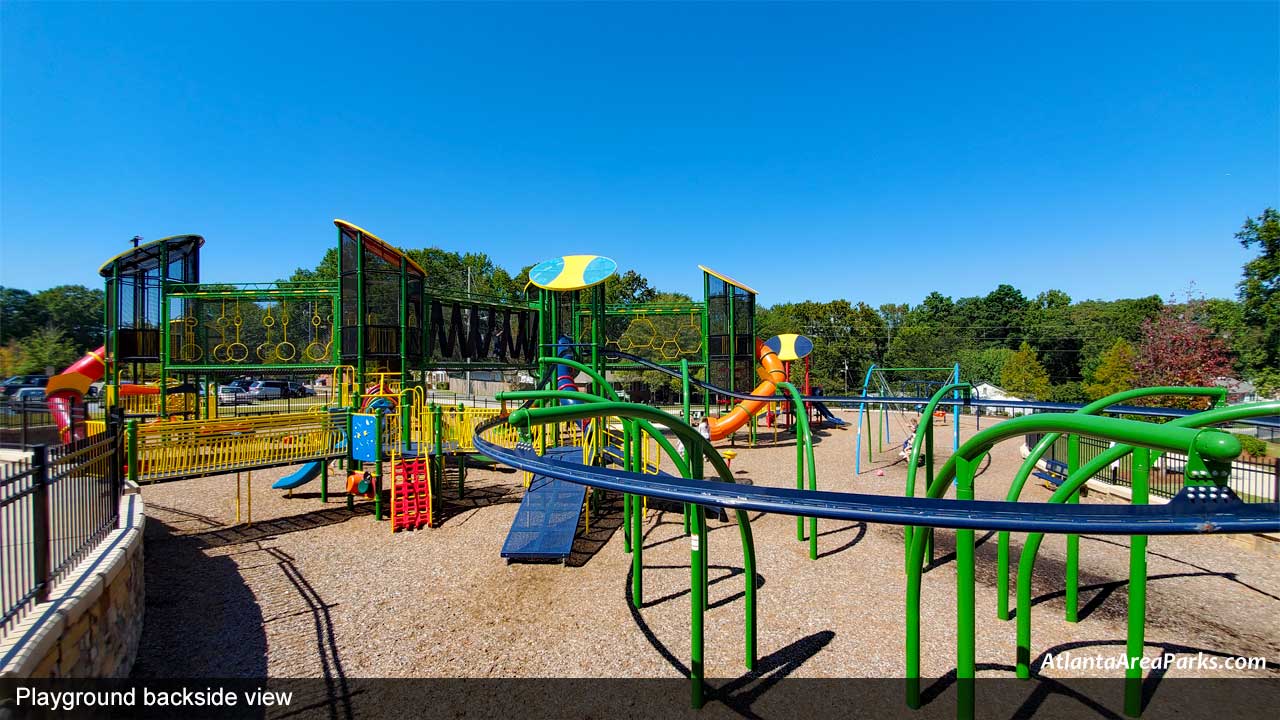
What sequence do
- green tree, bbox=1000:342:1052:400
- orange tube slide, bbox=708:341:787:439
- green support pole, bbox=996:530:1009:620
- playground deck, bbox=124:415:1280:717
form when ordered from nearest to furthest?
playground deck, bbox=124:415:1280:717, green support pole, bbox=996:530:1009:620, orange tube slide, bbox=708:341:787:439, green tree, bbox=1000:342:1052:400

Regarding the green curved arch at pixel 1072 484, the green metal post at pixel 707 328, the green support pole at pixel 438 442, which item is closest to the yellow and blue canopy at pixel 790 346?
the green metal post at pixel 707 328

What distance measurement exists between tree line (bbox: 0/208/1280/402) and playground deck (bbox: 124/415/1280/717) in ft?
41.0

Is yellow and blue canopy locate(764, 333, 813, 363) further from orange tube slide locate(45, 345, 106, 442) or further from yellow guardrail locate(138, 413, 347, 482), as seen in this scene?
orange tube slide locate(45, 345, 106, 442)

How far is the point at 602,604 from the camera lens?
282 inches

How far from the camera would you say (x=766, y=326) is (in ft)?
163

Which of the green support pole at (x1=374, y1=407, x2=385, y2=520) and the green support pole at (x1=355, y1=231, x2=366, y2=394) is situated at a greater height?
the green support pole at (x1=355, y1=231, x2=366, y2=394)

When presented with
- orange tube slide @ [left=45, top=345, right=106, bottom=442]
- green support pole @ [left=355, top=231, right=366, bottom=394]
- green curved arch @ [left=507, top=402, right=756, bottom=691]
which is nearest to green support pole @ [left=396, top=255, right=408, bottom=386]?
green support pole @ [left=355, top=231, right=366, bottom=394]

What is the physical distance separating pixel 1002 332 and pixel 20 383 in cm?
8921

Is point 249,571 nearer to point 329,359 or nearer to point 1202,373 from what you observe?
point 329,359

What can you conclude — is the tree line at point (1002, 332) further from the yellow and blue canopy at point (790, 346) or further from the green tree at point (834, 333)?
the yellow and blue canopy at point (790, 346)

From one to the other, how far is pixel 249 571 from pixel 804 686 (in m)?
7.80

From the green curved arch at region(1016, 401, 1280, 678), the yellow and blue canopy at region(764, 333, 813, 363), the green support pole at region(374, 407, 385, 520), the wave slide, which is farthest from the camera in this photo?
the yellow and blue canopy at region(764, 333, 813, 363)

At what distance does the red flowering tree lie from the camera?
71.0ft

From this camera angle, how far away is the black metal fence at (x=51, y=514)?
13.7ft
